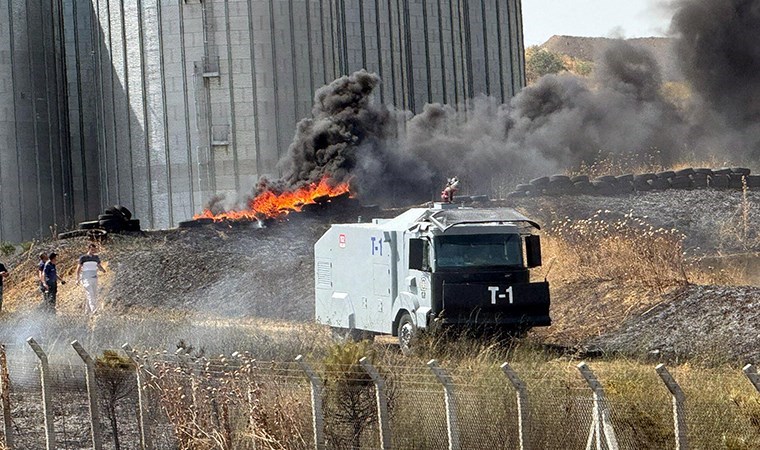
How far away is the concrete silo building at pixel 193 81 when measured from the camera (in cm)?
4366

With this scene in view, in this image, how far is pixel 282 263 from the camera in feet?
103

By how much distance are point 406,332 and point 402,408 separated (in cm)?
874

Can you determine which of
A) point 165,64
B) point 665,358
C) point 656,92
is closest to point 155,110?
point 165,64

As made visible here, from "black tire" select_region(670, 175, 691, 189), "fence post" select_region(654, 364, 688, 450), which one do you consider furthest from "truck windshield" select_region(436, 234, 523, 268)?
"black tire" select_region(670, 175, 691, 189)

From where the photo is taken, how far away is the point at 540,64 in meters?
99.2

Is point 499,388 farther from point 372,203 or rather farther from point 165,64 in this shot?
point 165,64

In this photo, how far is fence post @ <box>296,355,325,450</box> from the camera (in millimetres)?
10320

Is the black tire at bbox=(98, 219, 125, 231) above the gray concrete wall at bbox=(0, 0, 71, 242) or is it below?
below

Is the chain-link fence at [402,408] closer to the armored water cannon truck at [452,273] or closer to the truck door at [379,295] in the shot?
the armored water cannon truck at [452,273]

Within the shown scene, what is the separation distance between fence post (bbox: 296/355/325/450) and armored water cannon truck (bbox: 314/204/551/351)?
8460mm

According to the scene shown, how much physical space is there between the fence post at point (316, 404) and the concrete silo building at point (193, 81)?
3312 centimetres

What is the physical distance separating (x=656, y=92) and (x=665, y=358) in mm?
31378

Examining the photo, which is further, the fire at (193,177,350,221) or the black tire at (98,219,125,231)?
the black tire at (98,219,125,231)

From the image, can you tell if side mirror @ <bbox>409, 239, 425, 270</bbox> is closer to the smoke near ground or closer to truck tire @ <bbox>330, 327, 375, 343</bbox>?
truck tire @ <bbox>330, 327, 375, 343</bbox>
